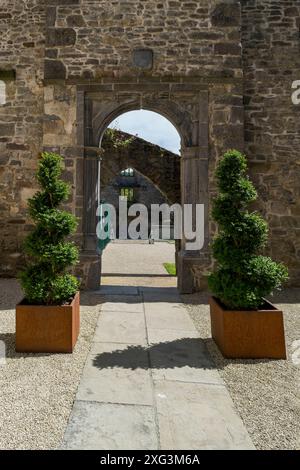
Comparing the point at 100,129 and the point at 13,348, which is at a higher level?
the point at 100,129

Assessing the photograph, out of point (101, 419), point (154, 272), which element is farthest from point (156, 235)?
point (101, 419)

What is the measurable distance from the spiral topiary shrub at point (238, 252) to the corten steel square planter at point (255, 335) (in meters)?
0.15

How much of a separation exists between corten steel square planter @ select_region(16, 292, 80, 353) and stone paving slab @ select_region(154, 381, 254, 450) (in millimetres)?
1144

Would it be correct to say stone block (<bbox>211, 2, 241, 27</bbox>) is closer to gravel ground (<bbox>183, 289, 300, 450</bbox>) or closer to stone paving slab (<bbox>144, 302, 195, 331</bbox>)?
stone paving slab (<bbox>144, 302, 195, 331</bbox>)

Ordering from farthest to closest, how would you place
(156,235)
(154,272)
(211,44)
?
1. (156,235)
2. (154,272)
3. (211,44)

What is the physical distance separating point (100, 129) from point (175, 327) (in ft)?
13.3

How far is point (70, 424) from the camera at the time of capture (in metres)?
2.24

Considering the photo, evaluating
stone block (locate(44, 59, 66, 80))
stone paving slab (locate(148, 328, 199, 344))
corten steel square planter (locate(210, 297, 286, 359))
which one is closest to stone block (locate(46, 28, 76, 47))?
stone block (locate(44, 59, 66, 80))

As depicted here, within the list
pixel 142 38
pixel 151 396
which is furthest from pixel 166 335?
pixel 142 38

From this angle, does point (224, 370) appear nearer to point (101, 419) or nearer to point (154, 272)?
point (101, 419)

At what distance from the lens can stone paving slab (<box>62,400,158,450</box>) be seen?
6.69 feet

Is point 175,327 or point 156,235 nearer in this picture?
point 175,327

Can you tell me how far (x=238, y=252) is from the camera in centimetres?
367
